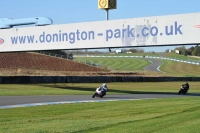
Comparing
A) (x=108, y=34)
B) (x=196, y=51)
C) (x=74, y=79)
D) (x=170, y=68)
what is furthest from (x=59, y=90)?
(x=196, y=51)

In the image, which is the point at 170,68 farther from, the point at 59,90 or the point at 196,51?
the point at 196,51

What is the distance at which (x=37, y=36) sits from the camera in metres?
34.9

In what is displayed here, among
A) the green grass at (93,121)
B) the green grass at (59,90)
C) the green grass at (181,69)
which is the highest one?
the green grass at (93,121)

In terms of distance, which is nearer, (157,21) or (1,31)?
(157,21)

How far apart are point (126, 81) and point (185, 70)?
34052mm

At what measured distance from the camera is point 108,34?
3098 cm

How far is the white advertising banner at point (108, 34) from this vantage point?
27.8 meters

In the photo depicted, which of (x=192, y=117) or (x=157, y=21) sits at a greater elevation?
(x=157, y=21)

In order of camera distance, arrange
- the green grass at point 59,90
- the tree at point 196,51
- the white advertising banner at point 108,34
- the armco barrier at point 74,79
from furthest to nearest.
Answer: the tree at point 196,51, the armco barrier at point 74,79, the green grass at point 59,90, the white advertising banner at point 108,34

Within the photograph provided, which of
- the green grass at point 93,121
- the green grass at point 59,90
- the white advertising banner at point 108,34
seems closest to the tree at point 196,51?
the green grass at point 59,90

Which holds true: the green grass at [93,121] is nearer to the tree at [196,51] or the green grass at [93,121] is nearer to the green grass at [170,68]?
the green grass at [170,68]

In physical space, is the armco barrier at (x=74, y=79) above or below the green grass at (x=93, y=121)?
below

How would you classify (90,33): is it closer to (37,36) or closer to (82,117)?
(37,36)

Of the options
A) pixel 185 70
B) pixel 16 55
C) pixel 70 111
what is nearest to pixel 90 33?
pixel 70 111
